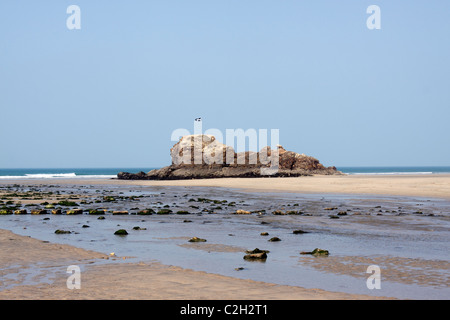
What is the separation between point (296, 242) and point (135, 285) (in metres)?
7.47

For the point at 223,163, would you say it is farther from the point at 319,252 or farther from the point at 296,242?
the point at 319,252

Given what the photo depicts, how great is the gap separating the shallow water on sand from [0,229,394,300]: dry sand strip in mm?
676

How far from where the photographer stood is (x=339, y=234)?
17578 millimetres

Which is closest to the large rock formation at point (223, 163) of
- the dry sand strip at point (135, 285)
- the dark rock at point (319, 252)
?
the dark rock at point (319, 252)

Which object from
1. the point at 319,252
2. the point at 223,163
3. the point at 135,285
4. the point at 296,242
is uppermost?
the point at 223,163

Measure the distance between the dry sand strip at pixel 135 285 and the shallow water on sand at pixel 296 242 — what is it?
676mm

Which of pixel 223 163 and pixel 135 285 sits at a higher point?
pixel 223 163

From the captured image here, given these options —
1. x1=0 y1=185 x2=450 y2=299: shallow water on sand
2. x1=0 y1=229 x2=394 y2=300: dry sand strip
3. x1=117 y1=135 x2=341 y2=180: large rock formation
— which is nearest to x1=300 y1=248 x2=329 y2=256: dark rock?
x1=0 y1=185 x2=450 y2=299: shallow water on sand

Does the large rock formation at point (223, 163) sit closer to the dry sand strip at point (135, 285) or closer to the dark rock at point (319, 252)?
the dark rock at point (319, 252)

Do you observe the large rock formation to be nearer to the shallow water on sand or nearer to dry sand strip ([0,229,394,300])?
the shallow water on sand

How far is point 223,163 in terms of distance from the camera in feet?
318

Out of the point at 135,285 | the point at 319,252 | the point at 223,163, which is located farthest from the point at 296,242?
the point at 223,163

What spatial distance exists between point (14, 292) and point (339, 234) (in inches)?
477
